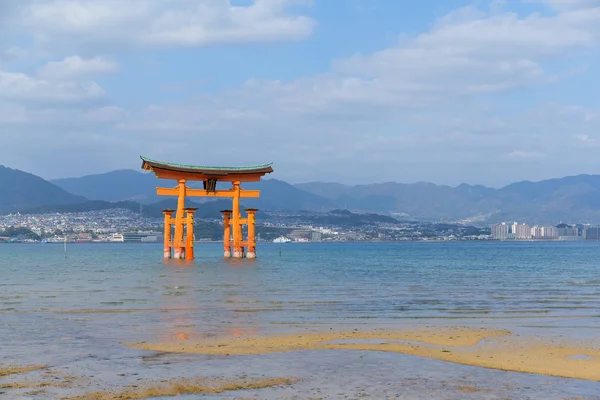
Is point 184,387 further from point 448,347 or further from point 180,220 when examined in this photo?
point 180,220

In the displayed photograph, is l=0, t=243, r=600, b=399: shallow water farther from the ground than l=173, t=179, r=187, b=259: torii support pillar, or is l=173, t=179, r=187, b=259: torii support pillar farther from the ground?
l=173, t=179, r=187, b=259: torii support pillar

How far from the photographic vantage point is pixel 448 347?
16.2 m

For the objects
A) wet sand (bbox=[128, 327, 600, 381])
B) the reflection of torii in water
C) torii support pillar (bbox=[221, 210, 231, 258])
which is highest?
torii support pillar (bbox=[221, 210, 231, 258])

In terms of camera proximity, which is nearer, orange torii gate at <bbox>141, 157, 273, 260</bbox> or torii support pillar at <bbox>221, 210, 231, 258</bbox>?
orange torii gate at <bbox>141, 157, 273, 260</bbox>

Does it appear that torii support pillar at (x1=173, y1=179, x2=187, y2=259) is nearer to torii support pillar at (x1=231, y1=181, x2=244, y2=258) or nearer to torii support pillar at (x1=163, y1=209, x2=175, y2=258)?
torii support pillar at (x1=163, y1=209, x2=175, y2=258)

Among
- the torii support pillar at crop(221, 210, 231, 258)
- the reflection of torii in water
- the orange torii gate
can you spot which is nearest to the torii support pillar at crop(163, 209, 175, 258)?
the orange torii gate

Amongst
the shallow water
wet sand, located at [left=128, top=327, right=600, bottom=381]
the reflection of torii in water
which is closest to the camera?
the shallow water

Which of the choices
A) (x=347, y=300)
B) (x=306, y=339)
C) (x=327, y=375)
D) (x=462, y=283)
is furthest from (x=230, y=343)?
(x=462, y=283)

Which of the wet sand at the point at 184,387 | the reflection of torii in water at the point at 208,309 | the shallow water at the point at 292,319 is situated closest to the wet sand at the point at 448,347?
the shallow water at the point at 292,319

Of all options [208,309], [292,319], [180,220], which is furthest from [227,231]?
[292,319]

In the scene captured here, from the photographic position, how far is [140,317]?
2195 cm

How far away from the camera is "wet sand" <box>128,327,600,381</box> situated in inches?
554

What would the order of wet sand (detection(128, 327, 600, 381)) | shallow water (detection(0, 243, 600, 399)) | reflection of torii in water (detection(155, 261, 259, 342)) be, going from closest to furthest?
1. shallow water (detection(0, 243, 600, 399))
2. wet sand (detection(128, 327, 600, 381))
3. reflection of torii in water (detection(155, 261, 259, 342))

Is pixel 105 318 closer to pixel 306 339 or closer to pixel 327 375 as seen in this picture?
pixel 306 339
